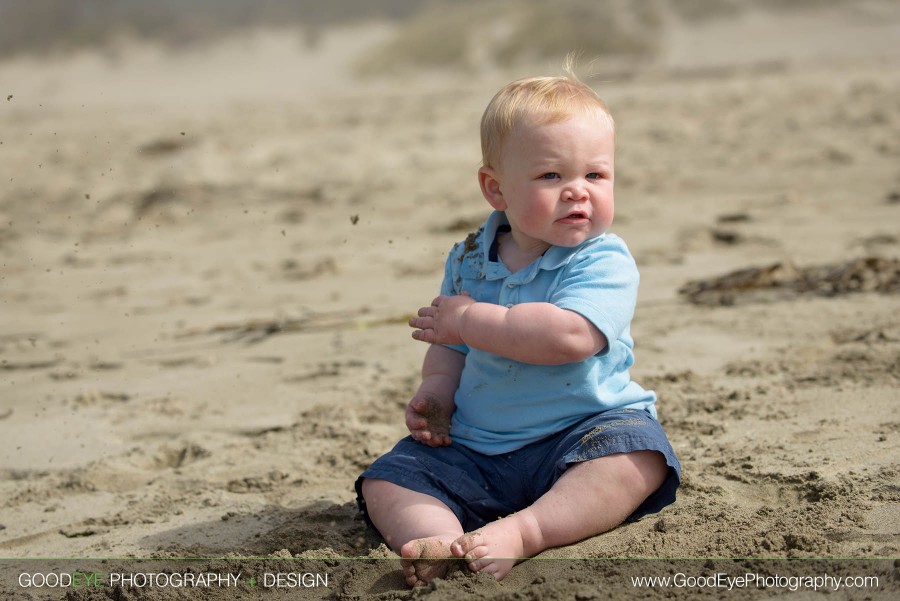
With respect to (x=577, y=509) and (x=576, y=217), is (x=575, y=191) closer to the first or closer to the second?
(x=576, y=217)

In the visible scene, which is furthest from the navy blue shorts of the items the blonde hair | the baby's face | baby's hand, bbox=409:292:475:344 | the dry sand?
the blonde hair

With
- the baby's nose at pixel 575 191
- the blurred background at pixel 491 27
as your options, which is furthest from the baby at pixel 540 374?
Result: the blurred background at pixel 491 27

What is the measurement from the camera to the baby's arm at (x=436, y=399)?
2.17 meters

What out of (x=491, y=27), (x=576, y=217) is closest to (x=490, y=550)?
(x=576, y=217)

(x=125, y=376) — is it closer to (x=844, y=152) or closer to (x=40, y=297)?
(x=40, y=297)

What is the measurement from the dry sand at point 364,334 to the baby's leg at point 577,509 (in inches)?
1.7

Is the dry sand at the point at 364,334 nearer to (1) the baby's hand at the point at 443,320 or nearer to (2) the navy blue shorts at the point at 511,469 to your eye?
(2) the navy blue shorts at the point at 511,469

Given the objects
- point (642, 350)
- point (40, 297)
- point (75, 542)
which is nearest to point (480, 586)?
point (75, 542)

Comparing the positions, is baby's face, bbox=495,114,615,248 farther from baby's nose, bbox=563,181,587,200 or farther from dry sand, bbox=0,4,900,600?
dry sand, bbox=0,4,900,600

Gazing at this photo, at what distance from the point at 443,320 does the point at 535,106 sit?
1.51 ft

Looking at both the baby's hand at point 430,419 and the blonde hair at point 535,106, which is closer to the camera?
the blonde hair at point 535,106

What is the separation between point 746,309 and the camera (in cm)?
349

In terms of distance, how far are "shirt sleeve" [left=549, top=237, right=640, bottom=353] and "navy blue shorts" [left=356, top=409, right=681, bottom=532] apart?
0.17 metres

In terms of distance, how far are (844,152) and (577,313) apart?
492 cm
